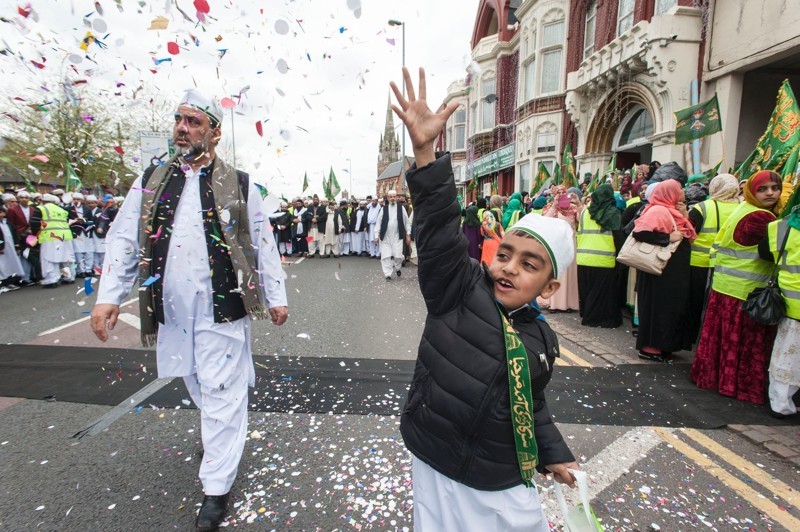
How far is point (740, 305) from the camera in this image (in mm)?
3918

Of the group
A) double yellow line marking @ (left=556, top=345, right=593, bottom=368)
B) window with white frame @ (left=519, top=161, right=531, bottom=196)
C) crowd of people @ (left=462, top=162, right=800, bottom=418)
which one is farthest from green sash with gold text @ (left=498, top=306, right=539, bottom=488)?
window with white frame @ (left=519, top=161, right=531, bottom=196)

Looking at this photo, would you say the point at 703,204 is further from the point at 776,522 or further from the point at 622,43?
the point at 622,43

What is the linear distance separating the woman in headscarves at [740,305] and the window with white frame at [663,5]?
11.2 meters

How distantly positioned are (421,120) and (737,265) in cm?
391

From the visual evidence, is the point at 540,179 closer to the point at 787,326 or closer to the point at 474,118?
the point at 787,326

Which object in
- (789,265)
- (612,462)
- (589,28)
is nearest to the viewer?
(612,462)

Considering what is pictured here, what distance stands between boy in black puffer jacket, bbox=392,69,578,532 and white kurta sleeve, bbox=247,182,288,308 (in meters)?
1.38

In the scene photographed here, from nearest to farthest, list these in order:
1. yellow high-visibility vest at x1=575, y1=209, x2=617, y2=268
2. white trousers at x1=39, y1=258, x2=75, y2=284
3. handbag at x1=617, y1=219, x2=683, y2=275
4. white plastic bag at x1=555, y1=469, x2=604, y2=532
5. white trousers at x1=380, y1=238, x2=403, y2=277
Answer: white plastic bag at x1=555, y1=469, x2=604, y2=532
handbag at x1=617, y1=219, x2=683, y2=275
yellow high-visibility vest at x1=575, y1=209, x2=617, y2=268
white trousers at x1=39, y1=258, x2=75, y2=284
white trousers at x1=380, y1=238, x2=403, y2=277

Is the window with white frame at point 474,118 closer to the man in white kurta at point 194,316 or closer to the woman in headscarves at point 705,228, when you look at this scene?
the woman in headscarves at point 705,228

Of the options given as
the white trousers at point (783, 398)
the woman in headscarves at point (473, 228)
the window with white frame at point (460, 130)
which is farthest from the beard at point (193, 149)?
the window with white frame at point (460, 130)

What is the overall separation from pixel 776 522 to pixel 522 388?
2.07 m

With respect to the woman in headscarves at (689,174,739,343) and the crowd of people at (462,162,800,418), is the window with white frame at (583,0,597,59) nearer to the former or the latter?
the crowd of people at (462,162,800,418)

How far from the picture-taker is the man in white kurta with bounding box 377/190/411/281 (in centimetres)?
1123

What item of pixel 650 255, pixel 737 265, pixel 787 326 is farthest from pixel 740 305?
pixel 650 255
